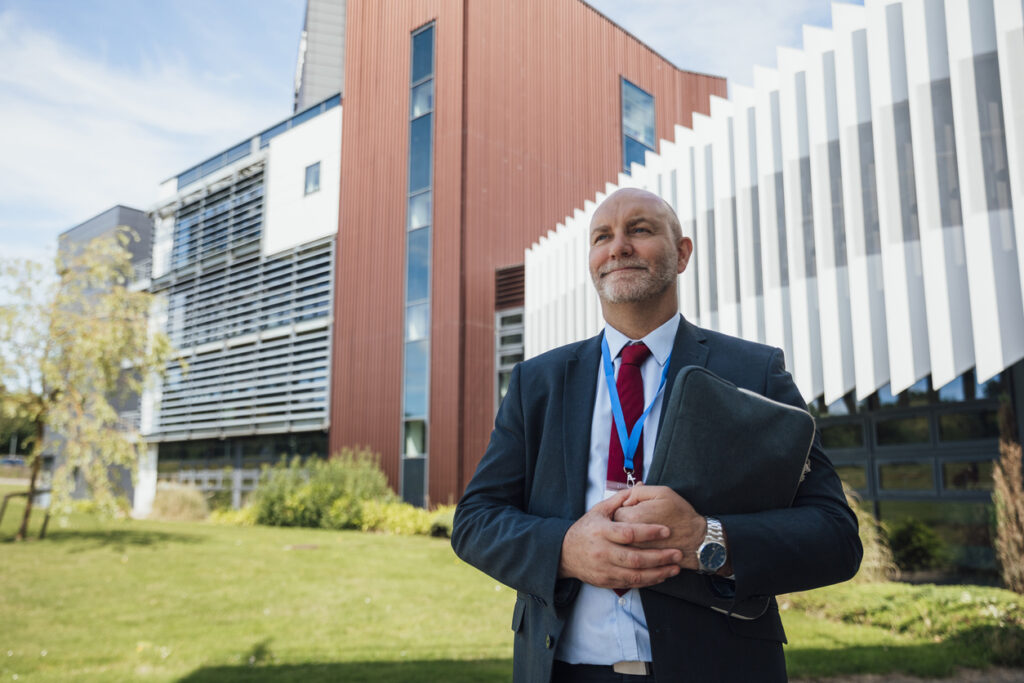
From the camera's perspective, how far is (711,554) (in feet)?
4.95

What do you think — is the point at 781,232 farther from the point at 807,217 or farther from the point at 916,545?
the point at 916,545

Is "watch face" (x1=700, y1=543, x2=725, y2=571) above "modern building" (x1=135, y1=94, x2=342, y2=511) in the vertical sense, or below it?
below

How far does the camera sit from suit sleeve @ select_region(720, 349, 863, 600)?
1.51m

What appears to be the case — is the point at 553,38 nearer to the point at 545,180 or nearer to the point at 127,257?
the point at 545,180

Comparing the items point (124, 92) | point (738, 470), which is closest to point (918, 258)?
point (738, 470)

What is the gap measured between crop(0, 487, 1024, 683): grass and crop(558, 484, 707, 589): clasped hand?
4.42m

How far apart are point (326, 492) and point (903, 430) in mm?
12597

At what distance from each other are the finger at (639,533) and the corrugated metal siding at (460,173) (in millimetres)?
14543

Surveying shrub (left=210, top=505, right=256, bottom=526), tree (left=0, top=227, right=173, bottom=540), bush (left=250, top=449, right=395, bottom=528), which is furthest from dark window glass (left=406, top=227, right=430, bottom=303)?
shrub (left=210, top=505, right=256, bottom=526)

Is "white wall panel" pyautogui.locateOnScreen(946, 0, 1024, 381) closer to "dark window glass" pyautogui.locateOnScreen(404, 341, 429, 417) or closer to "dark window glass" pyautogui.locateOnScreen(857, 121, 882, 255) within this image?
"dark window glass" pyautogui.locateOnScreen(857, 121, 882, 255)

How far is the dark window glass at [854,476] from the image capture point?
33.4ft

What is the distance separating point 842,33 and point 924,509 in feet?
20.6

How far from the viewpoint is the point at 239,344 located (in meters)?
23.7

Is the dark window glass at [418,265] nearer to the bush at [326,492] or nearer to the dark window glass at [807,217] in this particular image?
the bush at [326,492]
